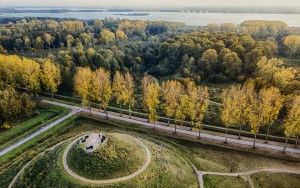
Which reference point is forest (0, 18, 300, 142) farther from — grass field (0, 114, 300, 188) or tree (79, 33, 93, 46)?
grass field (0, 114, 300, 188)

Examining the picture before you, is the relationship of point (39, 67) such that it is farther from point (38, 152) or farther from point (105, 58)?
point (38, 152)

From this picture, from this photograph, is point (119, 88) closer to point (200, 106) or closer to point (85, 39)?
point (200, 106)

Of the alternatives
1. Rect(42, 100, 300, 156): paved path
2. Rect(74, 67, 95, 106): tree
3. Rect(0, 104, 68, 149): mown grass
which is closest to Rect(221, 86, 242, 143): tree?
Rect(42, 100, 300, 156): paved path

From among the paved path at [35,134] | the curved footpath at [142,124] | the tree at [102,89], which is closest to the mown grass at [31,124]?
the paved path at [35,134]

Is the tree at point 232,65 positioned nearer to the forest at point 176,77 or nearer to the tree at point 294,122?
the forest at point 176,77

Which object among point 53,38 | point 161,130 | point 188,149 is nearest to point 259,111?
point 188,149

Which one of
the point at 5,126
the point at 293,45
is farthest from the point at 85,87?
the point at 293,45
